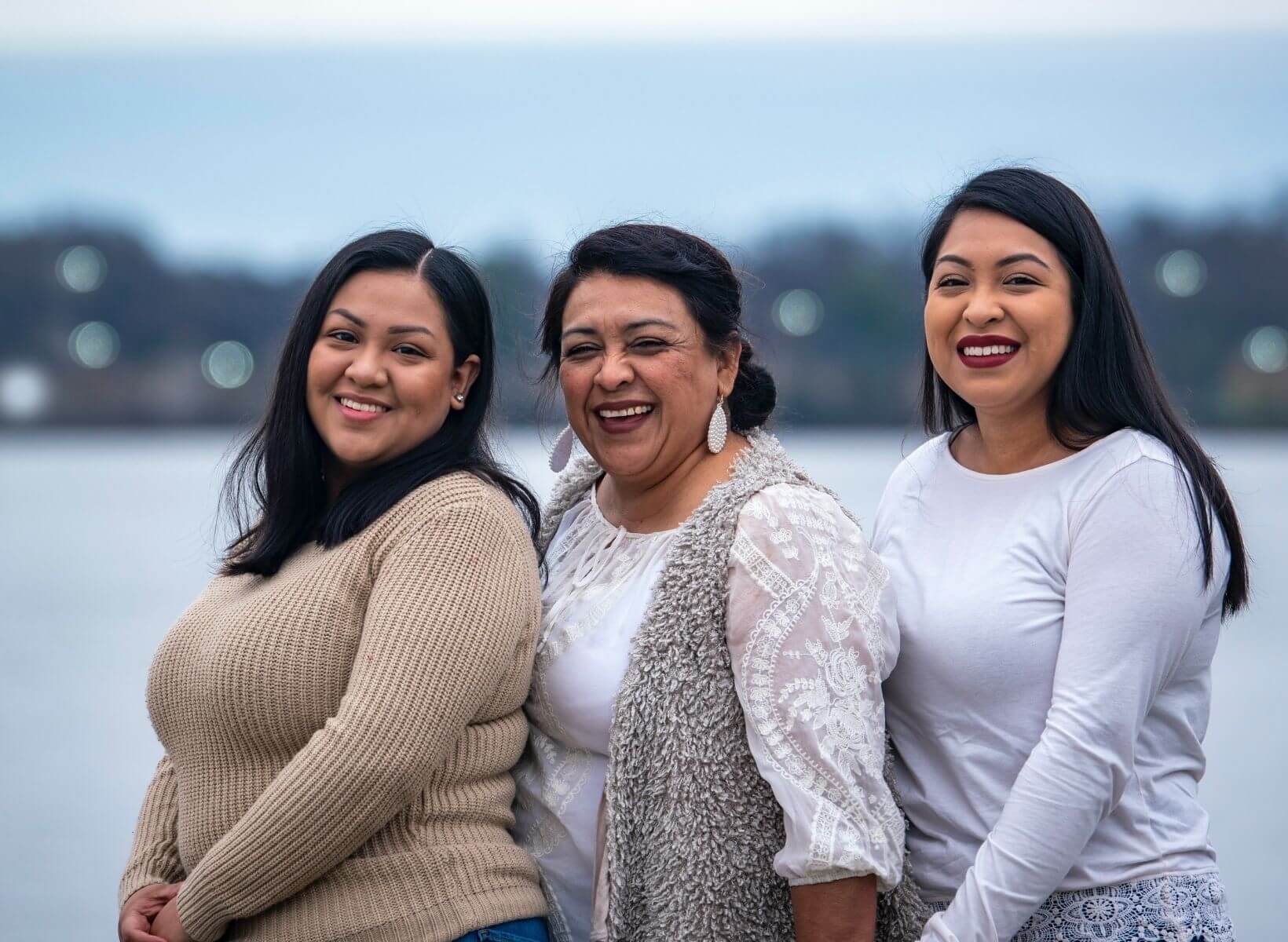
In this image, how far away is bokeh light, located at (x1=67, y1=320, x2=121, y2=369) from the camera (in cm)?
3117

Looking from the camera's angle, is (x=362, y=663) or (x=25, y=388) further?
(x=25, y=388)

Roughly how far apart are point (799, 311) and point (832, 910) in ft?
79.2

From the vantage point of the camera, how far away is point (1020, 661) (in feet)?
7.44

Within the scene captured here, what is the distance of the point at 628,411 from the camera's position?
8.25ft

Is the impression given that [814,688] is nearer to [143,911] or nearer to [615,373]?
[615,373]

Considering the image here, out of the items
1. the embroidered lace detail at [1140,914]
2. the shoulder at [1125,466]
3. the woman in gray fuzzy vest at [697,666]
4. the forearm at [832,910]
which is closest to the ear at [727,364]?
the woman in gray fuzzy vest at [697,666]

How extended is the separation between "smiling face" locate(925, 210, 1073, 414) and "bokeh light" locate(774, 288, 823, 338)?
2188 cm

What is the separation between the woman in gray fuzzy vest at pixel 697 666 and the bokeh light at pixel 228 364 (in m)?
26.9

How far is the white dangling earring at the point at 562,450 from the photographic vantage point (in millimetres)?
2828

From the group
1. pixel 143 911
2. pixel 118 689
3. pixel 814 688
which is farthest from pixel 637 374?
pixel 118 689

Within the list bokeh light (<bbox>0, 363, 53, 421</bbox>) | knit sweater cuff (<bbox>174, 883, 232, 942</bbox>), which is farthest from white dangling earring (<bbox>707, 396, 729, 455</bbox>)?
bokeh light (<bbox>0, 363, 53, 421</bbox>)

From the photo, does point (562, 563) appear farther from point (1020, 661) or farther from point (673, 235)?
point (1020, 661)


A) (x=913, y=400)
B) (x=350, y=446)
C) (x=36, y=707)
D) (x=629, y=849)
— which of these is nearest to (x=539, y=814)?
(x=629, y=849)

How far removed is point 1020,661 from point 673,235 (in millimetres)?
950
